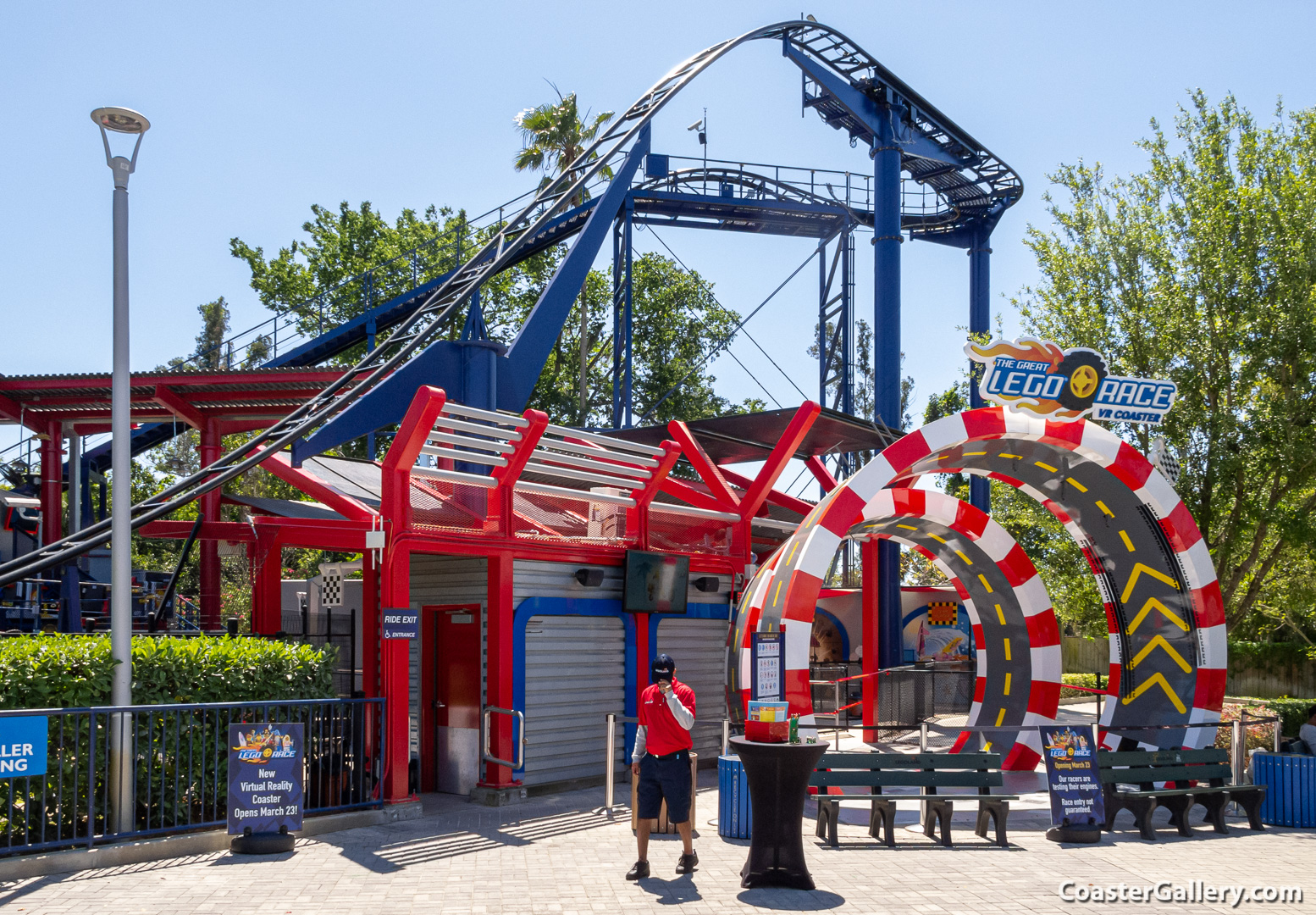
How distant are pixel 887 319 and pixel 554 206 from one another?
27.8 feet

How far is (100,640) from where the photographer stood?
9.59 m

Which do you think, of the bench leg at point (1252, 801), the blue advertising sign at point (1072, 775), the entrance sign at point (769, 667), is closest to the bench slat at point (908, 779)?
the blue advertising sign at point (1072, 775)

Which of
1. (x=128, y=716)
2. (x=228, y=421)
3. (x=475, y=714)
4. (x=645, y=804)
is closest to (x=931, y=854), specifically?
(x=645, y=804)

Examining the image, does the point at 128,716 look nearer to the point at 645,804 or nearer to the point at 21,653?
the point at 21,653

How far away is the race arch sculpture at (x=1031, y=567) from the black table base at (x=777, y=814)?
8.71ft

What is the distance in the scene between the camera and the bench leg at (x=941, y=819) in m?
10.3

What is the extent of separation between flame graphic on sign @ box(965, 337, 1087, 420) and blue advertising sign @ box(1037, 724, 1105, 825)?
3.77m

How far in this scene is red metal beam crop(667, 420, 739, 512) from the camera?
1458 cm

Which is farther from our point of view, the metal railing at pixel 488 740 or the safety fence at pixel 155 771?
the metal railing at pixel 488 740

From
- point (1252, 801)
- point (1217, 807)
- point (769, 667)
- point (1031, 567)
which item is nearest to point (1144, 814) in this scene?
point (1217, 807)

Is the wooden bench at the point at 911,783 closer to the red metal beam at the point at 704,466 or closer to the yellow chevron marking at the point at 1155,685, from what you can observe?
the yellow chevron marking at the point at 1155,685

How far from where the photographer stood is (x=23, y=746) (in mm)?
8391

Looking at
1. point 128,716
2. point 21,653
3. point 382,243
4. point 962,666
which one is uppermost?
point 382,243

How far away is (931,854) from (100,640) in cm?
761
